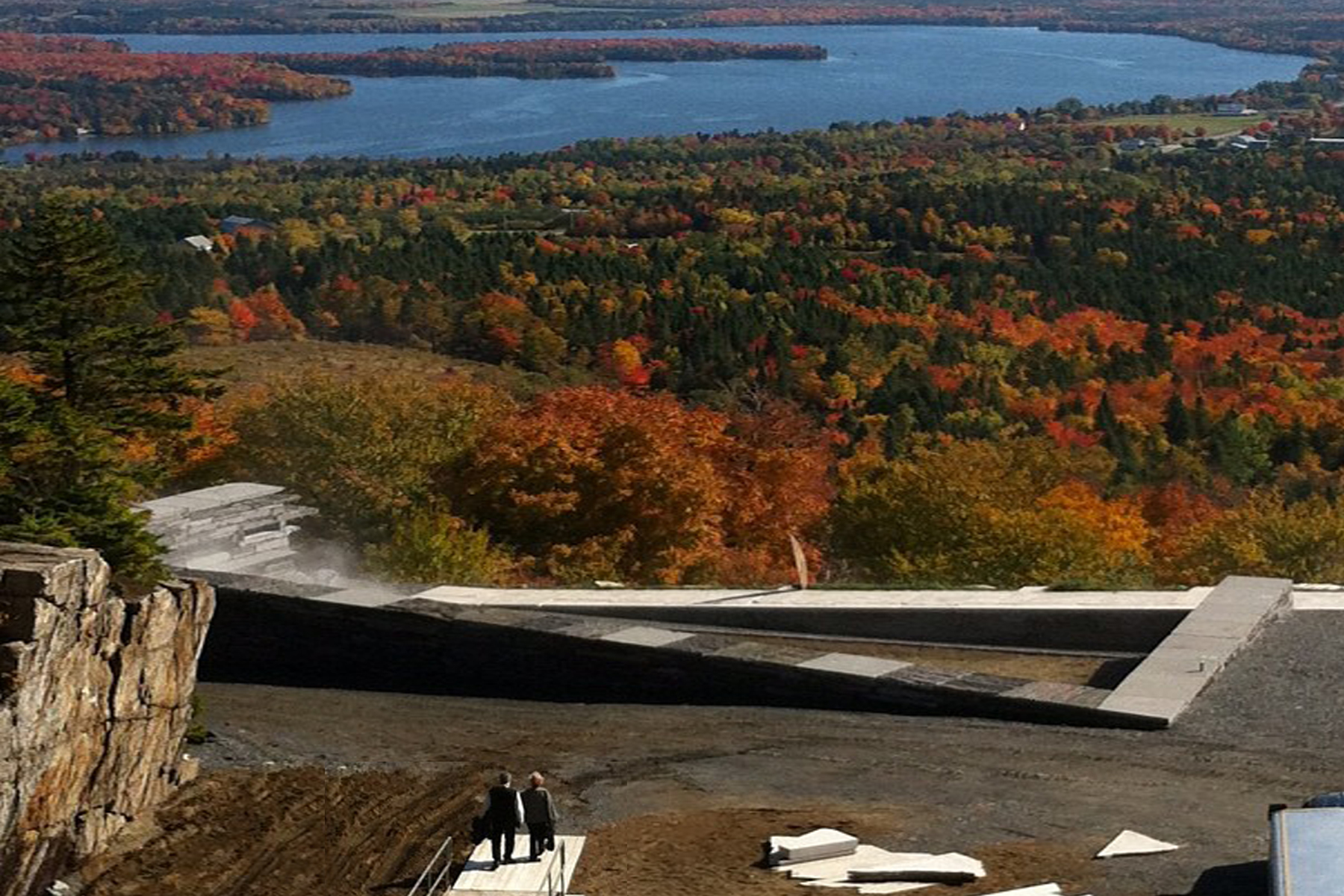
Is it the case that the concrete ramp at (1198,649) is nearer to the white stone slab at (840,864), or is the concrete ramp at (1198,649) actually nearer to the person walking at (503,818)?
the white stone slab at (840,864)

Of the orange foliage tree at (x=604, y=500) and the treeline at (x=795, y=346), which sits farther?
the treeline at (x=795, y=346)

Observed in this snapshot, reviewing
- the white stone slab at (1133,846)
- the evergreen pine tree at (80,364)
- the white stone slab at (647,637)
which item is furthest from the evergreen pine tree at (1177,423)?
the white stone slab at (1133,846)

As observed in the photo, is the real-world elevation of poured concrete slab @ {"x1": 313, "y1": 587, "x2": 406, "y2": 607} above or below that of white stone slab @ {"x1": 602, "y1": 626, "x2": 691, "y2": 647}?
below

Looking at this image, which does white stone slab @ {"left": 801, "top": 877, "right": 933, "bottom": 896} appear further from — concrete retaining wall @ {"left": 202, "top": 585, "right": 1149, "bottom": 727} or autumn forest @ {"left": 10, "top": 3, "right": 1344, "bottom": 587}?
autumn forest @ {"left": 10, "top": 3, "right": 1344, "bottom": 587}

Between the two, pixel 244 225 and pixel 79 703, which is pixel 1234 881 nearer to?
pixel 79 703

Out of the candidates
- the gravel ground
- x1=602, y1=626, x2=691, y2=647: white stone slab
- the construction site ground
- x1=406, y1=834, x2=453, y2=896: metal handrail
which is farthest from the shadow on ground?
x1=602, y1=626, x2=691, y2=647: white stone slab

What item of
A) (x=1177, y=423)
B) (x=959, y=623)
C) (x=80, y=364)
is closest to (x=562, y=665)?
(x=959, y=623)
